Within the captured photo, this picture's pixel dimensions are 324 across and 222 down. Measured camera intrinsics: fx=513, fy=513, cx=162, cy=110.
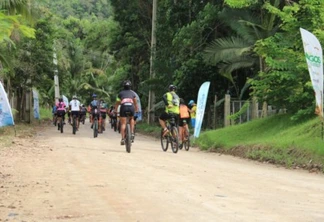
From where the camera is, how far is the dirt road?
589 centimetres

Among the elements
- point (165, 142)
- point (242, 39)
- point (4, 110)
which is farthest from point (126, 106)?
point (242, 39)

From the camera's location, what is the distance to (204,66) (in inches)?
1020

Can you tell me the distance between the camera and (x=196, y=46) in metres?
26.6

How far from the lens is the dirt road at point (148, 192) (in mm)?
5895

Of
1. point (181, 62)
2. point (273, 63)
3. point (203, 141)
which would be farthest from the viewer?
point (181, 62)

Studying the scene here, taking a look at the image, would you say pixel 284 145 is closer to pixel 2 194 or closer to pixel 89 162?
pixel 89 162

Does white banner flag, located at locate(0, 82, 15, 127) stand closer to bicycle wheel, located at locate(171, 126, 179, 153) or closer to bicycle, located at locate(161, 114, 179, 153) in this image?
bicycle, located at locate(161, 114, 179, 153)

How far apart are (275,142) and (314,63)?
8.59 ft

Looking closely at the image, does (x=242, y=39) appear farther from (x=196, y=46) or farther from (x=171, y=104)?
(x=171, y=104)

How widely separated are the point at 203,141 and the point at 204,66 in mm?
8223

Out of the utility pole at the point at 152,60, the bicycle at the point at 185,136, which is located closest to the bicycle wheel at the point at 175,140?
the bicycle at the point at 185,136

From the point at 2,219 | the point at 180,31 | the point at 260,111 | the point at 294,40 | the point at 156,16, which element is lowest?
the point at 2,219

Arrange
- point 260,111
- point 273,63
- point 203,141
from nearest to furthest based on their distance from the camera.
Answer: point 273,63 < point 203,141 < point 260,111

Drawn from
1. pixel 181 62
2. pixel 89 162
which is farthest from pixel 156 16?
pixel 89 162
